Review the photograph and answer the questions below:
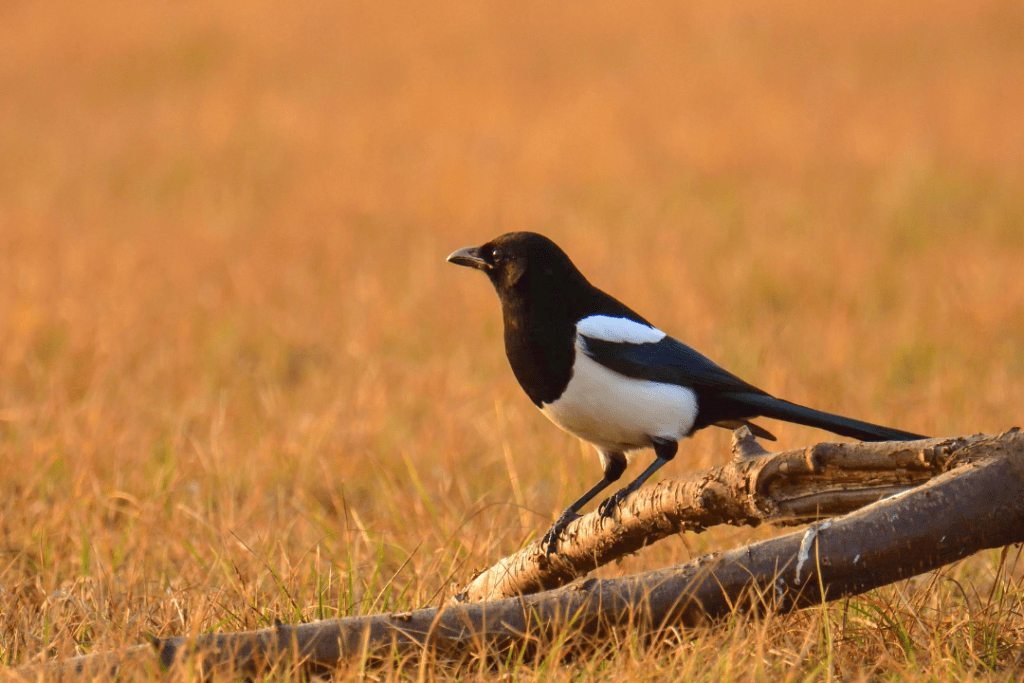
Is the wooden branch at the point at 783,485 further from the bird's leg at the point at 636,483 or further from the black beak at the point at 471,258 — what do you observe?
the black beak at the point at 471,258

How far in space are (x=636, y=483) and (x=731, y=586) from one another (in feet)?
1.94

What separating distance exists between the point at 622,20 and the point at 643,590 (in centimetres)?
1549

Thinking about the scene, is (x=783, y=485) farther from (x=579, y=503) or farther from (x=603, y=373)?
(x=579, y=503)

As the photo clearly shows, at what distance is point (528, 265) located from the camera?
3021 millimetres

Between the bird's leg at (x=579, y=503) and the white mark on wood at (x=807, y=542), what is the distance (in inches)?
26.5

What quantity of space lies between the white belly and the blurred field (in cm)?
53

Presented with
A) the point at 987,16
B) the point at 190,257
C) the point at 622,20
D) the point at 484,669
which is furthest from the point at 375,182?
the point at 987,16

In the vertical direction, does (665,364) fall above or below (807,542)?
above

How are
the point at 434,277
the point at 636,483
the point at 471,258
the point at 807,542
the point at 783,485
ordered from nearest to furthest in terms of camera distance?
the point at 807,542 → the point at 783,485 → the point at 636,483 → the point at 471,258 → the point at 434,277

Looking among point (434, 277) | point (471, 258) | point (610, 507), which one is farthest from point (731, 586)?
point (434, 277)

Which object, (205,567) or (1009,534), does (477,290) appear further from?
(1009,534)

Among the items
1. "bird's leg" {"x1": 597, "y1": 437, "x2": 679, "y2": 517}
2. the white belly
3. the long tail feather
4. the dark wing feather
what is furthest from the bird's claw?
the long tail feather

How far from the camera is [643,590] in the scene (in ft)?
7.20

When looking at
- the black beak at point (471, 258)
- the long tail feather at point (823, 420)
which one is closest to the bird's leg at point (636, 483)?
the long tail feather at point (823, 420)
